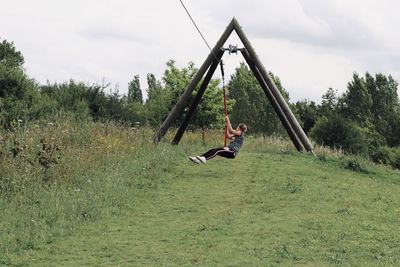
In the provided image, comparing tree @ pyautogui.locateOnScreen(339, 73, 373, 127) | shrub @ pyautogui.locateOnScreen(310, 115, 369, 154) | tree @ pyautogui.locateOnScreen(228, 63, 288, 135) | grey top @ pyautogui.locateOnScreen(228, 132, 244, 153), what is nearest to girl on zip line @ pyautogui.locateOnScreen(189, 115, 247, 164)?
grey top @ pyautogui.locateOnScreen(228, 132, 244, 153)

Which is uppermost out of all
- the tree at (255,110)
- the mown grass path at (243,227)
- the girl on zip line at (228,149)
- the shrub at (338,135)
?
the tree at (255,110)

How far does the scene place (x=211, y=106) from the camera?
28844mm

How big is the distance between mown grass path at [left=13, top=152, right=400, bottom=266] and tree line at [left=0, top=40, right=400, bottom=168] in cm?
476

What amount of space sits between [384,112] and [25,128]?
59102 mm

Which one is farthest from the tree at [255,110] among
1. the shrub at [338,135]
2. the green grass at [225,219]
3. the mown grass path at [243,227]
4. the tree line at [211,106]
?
the mown grass path at [243,227]

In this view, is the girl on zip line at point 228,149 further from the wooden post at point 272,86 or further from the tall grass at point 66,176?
the wooden post at point 272,86

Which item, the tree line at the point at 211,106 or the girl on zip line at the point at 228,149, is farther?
the tree line at the point at 211,106

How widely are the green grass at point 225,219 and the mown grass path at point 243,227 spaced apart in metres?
0.01

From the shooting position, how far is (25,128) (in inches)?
505

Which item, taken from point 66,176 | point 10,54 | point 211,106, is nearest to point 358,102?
point 211,106

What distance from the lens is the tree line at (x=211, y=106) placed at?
2242 centimetres

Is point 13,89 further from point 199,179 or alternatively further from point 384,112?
point 384,112

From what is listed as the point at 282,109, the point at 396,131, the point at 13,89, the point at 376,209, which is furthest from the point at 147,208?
the point at 396,131

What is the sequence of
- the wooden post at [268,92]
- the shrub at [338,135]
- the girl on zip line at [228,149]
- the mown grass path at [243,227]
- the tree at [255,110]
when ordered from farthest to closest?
the tree at [255,110] → the shrub at [338,135] → the wooden post at [268,92] → the girl on zip line at [228,149] → the mown grass path at [243,227]
